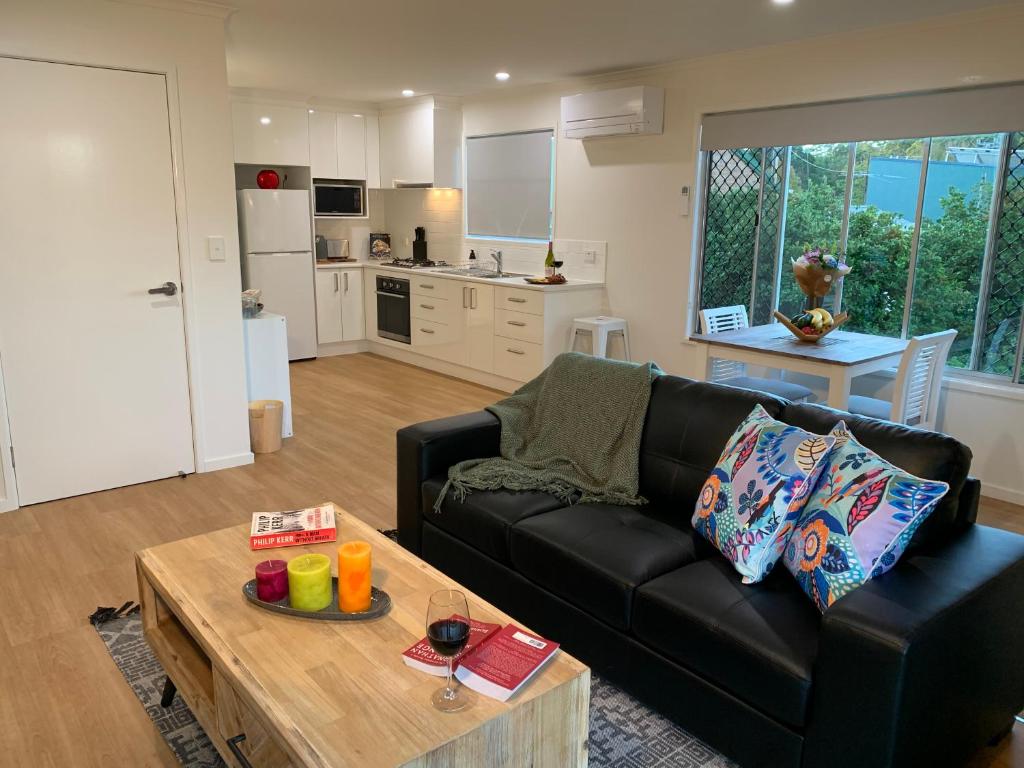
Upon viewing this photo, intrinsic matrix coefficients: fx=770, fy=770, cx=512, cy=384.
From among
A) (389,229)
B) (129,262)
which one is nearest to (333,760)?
(129,262)

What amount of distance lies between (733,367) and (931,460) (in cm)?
272

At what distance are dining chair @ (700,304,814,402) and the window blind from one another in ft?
3.53

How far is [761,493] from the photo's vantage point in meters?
2.14

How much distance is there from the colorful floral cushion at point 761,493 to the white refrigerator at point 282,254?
211 inches

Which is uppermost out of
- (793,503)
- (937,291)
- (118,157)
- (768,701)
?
(118,157)

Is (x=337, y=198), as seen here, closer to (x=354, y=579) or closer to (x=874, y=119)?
(x=874, y=119)

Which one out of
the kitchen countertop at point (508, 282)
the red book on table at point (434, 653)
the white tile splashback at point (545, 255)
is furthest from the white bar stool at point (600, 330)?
the red book on table at point (434, 653)

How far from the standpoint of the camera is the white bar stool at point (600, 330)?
5598 mm

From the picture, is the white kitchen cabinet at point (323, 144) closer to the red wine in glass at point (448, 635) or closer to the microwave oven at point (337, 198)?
the microwave oven at point (337, 198)

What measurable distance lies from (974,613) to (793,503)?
1.57 ft

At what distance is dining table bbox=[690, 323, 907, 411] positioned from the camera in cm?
362

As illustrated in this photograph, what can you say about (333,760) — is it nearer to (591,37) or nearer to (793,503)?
(793,503)

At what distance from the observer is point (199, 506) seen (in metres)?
3.78

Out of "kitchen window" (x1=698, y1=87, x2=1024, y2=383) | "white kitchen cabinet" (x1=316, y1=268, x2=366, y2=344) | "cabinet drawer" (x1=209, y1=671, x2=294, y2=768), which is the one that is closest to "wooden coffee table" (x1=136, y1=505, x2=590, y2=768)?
"cabinet drawer" (x1=209, y1=671, x2=294, y2=768)
